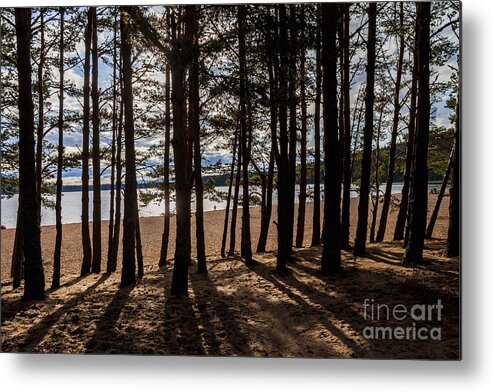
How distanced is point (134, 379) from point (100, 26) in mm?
3812

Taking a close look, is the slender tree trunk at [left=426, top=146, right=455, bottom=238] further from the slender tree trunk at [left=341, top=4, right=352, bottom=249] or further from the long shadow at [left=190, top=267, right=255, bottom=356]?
the long shadow at [left=190, top=267, right=255, bottom=356]

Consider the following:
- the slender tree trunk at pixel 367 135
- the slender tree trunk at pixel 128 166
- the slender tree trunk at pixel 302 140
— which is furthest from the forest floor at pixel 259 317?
the slender tree trunk at pixel 302 140

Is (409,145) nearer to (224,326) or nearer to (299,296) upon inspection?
(299,296)

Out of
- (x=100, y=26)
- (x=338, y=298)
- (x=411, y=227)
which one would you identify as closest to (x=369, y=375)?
(x=338, y=298)

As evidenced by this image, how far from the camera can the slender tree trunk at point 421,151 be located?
A: 327cm

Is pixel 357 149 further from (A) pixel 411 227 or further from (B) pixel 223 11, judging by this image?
(B) pixel 223 11

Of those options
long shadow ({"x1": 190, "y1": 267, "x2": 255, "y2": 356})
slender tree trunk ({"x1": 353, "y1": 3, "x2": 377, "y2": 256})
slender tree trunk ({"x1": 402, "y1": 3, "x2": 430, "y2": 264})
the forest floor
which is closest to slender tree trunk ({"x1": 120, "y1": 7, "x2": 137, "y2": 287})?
the forest floor

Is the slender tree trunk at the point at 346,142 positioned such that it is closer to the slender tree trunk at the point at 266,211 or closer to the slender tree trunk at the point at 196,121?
the slender tree trunk at the point at 266,211

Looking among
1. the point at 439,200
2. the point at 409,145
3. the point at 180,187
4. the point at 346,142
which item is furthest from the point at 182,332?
the point at 409,145

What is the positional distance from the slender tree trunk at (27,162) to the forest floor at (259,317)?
190 millimetres

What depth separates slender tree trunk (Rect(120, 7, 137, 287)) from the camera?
3742 mm
